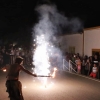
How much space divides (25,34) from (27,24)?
2301 millimetres

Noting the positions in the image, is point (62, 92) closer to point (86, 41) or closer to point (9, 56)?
point (86, 41)

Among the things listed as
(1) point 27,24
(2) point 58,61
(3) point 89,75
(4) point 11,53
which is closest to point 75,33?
(2) point 58,61

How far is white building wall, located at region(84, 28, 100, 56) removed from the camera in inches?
715

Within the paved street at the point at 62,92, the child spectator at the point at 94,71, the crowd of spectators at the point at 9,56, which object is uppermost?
the crowd of spectators at the point at 9,56

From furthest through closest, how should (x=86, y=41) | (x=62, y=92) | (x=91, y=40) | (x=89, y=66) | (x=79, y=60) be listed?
(x=86, y=41)
(x=91, y=40)
(x=79, y=60)
(x=89, y=66)
(x=62, y=92)

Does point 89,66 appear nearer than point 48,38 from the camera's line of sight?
Yes

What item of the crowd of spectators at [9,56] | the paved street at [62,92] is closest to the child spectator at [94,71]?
the paved street at [62,92]

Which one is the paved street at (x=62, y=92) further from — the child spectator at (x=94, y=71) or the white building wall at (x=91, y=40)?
the white building wall at (x=91, y=40)

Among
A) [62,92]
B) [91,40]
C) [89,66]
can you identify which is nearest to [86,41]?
[91,40]

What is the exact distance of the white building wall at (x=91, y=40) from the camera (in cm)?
1816

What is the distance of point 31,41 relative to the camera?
30281 millimetres

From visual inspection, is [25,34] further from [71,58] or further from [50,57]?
[71,58]

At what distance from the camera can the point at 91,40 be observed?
19.1 m

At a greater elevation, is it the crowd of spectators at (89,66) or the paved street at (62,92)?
the crowd of spectators at (89,66)
